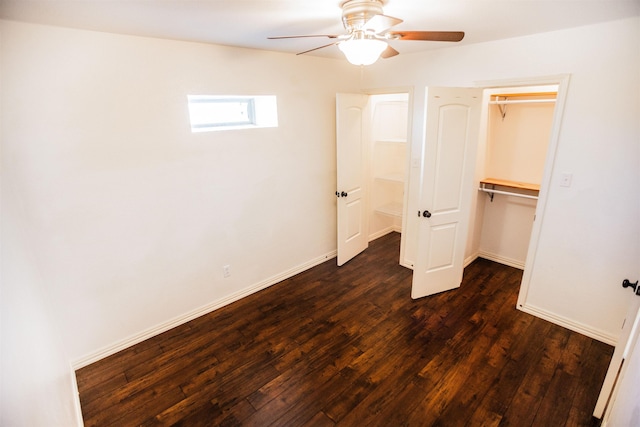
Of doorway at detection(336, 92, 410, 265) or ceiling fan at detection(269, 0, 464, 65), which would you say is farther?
doorway at detection(336, 92, 410, 265)

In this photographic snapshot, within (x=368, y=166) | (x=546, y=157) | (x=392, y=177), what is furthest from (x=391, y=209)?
(x=546, y=157)

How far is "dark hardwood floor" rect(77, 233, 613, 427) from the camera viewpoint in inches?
79.8

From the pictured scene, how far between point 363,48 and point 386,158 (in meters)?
3.15

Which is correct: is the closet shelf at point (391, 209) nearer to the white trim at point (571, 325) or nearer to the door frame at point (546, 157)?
the door frame at point (546, 157)

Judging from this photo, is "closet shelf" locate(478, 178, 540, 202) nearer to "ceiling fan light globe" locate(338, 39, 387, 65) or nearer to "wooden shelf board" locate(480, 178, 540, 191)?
"wooden shelf board" locate(480, 178, 540, 191)

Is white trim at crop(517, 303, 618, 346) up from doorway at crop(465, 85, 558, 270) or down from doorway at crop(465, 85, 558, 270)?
down

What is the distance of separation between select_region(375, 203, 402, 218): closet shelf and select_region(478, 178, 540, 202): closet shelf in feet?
3.78

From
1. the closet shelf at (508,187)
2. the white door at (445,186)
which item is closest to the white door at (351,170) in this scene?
the white door at (445,186)

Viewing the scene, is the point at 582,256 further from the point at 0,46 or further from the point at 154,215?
the point at 0,46

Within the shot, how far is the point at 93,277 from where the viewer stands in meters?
2.38

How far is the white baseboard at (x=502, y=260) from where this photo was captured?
3.82 m

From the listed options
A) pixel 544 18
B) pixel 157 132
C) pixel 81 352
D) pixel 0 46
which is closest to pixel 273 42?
A: pixel 157 132

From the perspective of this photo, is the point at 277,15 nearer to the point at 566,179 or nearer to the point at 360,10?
the point at 360,10

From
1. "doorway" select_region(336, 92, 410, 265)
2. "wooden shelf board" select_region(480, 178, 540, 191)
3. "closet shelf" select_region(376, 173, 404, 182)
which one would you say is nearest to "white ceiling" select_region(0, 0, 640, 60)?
"doorway" select_region(336, 92, 410, 265)
